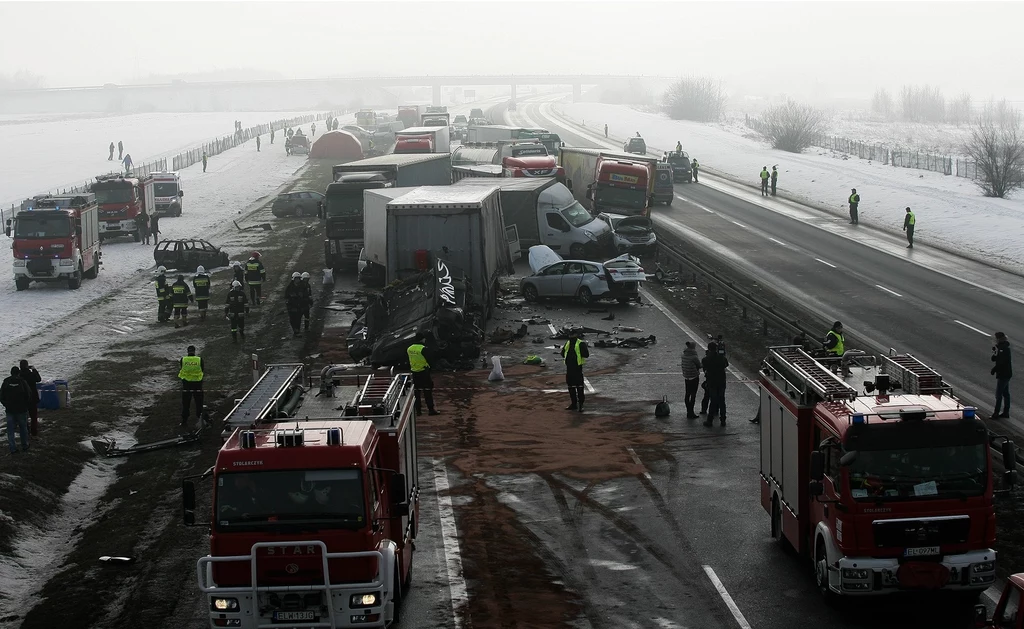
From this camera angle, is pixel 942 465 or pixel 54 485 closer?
pixel 942 465

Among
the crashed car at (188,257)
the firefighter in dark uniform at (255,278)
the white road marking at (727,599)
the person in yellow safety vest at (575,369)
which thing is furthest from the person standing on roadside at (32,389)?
the crashed car at (188,257)

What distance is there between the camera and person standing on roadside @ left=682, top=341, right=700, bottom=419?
21.7 meters

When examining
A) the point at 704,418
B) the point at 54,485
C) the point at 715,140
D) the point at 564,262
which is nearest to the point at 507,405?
the point at 704,418

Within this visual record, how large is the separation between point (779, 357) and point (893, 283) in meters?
23.3

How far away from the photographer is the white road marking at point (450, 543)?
A: 1314 centimetres

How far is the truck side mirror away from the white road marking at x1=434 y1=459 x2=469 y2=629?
4.15 meters

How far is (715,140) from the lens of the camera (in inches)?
4094

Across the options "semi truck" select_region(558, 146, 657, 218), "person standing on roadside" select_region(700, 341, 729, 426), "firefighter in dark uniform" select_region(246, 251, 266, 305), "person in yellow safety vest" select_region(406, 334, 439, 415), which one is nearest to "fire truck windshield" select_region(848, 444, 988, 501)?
"person standing on roadside" select_region(700, 341, 729, 426)

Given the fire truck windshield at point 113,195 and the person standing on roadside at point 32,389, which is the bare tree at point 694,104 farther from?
the person standing on roadside at point 32,389

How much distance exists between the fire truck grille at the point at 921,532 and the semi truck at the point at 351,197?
1113 inches

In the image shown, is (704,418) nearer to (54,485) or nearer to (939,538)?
(939,538)

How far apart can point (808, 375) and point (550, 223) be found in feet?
88.7

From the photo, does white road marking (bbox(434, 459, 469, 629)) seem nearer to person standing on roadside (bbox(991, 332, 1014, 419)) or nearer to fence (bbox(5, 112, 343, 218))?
person standing on roadside (bbox(991, 332, 1014, 419))

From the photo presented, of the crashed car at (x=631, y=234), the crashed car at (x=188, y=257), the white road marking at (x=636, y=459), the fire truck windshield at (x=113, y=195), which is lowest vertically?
the white road marking at (x=636, y=459)
